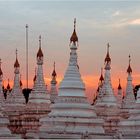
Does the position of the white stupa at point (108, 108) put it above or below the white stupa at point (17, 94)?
below

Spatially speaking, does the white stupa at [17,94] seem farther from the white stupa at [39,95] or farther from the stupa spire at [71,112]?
the stupa spire at [71,112]

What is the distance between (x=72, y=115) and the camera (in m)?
36.4

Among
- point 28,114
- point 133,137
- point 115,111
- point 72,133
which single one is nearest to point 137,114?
point 133,137

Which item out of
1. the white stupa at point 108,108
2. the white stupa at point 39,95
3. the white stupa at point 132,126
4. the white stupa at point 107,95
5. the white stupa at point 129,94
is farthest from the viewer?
the white stupa at point 129,94

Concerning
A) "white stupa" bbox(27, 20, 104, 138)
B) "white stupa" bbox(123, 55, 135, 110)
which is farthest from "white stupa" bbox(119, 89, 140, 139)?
"white stupa" bbox(123, 55, 135, 110)

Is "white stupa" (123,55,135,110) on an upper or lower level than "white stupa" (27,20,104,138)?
upper

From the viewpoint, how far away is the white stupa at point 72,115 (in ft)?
118

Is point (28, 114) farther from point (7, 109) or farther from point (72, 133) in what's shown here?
point (72, 133)

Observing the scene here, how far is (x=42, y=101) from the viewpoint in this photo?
4766 centimetres

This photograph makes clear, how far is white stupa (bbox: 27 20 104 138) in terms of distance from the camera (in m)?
36.0

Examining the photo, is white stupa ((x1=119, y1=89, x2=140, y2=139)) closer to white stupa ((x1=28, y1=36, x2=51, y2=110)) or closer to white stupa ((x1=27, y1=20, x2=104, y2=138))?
white stupa ((x1=27, y1=20, x2=104, y2=138))

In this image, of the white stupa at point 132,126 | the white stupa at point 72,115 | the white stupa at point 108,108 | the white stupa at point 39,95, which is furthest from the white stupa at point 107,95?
the white stupa at point 72,115

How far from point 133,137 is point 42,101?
12213 mm

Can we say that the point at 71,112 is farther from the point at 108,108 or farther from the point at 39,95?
the point at 39,95
